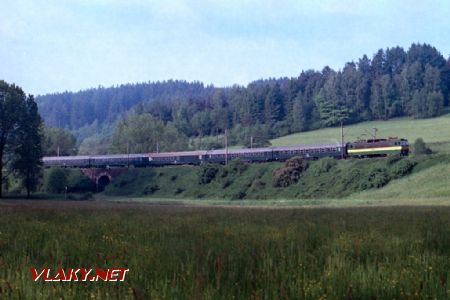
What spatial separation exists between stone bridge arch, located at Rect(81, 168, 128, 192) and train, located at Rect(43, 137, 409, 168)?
159 inches

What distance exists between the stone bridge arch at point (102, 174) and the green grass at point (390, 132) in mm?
47725

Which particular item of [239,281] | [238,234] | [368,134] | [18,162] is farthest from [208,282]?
[368,134]

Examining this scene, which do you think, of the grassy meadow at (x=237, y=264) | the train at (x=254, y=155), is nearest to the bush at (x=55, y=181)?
the train at (x=254, y=155)

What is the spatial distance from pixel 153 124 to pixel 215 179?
61.4 metres

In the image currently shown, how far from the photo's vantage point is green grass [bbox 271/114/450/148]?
358ft

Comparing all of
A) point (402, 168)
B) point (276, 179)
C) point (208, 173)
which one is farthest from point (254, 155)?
point (402, 168)

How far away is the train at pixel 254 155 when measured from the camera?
74.1 metres

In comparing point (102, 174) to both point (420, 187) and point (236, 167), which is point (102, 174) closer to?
point (236, 167)

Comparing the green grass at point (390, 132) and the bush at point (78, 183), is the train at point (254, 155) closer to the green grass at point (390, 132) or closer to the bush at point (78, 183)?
the bush at point (78, 183)

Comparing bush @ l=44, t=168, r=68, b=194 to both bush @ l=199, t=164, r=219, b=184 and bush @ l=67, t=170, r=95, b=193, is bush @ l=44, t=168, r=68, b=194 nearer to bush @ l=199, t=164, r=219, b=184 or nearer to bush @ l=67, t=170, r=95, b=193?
bush @ l=67, t=170, r=95, b=193

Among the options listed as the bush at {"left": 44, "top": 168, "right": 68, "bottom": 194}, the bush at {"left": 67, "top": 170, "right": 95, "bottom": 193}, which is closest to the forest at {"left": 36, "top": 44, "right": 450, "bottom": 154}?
the bush at {"left": 67, "top": 170, "right": 95, "bottom": 193}

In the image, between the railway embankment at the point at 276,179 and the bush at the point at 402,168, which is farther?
the railway embankment at the point at 276,179

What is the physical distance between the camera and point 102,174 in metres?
96.2

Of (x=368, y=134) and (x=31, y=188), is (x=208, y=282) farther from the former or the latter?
(x=368, y=134)
